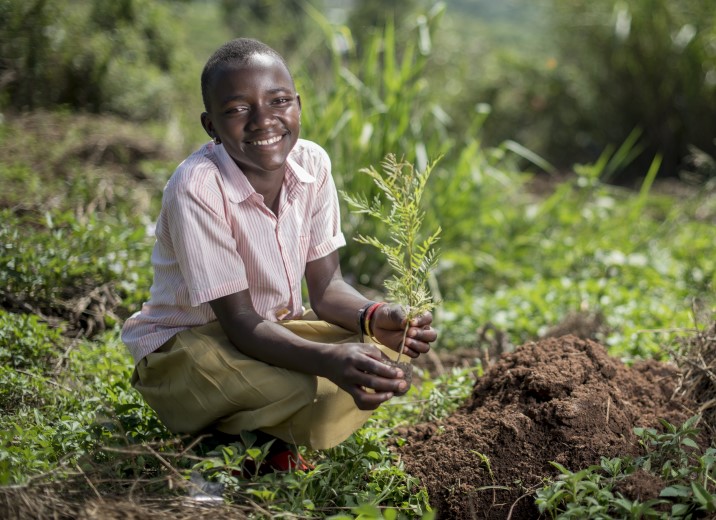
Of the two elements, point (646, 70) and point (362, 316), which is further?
point (646, 70)

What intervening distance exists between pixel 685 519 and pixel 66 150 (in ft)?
14.5

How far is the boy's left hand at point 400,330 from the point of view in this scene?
7.45ft

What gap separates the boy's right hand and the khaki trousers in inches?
7.3

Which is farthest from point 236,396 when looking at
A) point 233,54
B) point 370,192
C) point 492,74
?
point 492,74

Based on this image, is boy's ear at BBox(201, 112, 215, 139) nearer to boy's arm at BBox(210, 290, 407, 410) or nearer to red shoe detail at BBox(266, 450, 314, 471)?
boy's arm at BBox(210, 290, 407, 410)

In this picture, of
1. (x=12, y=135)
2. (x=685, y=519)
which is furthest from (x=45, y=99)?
(x=685, y=519)

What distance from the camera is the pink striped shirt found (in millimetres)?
2260

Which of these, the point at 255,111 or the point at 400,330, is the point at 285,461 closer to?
the point at 400,330

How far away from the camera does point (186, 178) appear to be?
7.52ft

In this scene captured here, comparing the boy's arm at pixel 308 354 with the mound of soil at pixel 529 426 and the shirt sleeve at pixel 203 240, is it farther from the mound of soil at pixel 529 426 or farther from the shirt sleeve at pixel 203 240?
the mound of soil at pixel 529 426

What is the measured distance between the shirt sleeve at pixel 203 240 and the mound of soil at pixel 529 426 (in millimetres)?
819

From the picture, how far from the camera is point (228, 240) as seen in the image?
2305mm

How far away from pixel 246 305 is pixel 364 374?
45 centimetres

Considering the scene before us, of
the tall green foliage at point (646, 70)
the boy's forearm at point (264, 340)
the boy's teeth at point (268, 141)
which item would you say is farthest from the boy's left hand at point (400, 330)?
the tall green foliage at point (646, 70)
